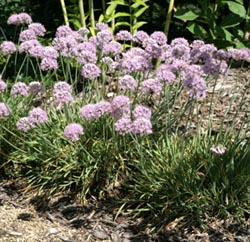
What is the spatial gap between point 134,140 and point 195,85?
0.52m

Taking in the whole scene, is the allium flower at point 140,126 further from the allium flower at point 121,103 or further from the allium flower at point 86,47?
the allium flower at point 86,47

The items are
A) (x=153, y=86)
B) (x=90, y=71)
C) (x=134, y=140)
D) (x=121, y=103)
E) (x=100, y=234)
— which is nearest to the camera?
(x=121, y=103)

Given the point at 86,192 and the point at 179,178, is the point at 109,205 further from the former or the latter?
the point at 179,178

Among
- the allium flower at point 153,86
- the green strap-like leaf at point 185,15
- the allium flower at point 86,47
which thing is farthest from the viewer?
the green strap-like leaf at point 185,15

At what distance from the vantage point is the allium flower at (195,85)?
2.91 meters

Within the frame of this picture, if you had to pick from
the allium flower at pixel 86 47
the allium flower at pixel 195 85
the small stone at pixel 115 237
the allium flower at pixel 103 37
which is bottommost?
the small stone at pixel 115 237

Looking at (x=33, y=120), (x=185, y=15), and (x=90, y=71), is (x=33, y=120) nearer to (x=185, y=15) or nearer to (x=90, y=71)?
(x=90, y=71)

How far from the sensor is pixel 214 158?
3.40m

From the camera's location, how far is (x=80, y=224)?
3568 mm

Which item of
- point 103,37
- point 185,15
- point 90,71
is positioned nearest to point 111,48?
point 103,37

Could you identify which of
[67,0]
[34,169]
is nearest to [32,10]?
[67,0]

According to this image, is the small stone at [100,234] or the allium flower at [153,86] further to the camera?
the small stone at [100,234]

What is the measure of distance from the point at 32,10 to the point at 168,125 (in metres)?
3.58

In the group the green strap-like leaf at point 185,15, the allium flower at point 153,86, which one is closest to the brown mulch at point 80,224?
the allium flower at point 153,86
